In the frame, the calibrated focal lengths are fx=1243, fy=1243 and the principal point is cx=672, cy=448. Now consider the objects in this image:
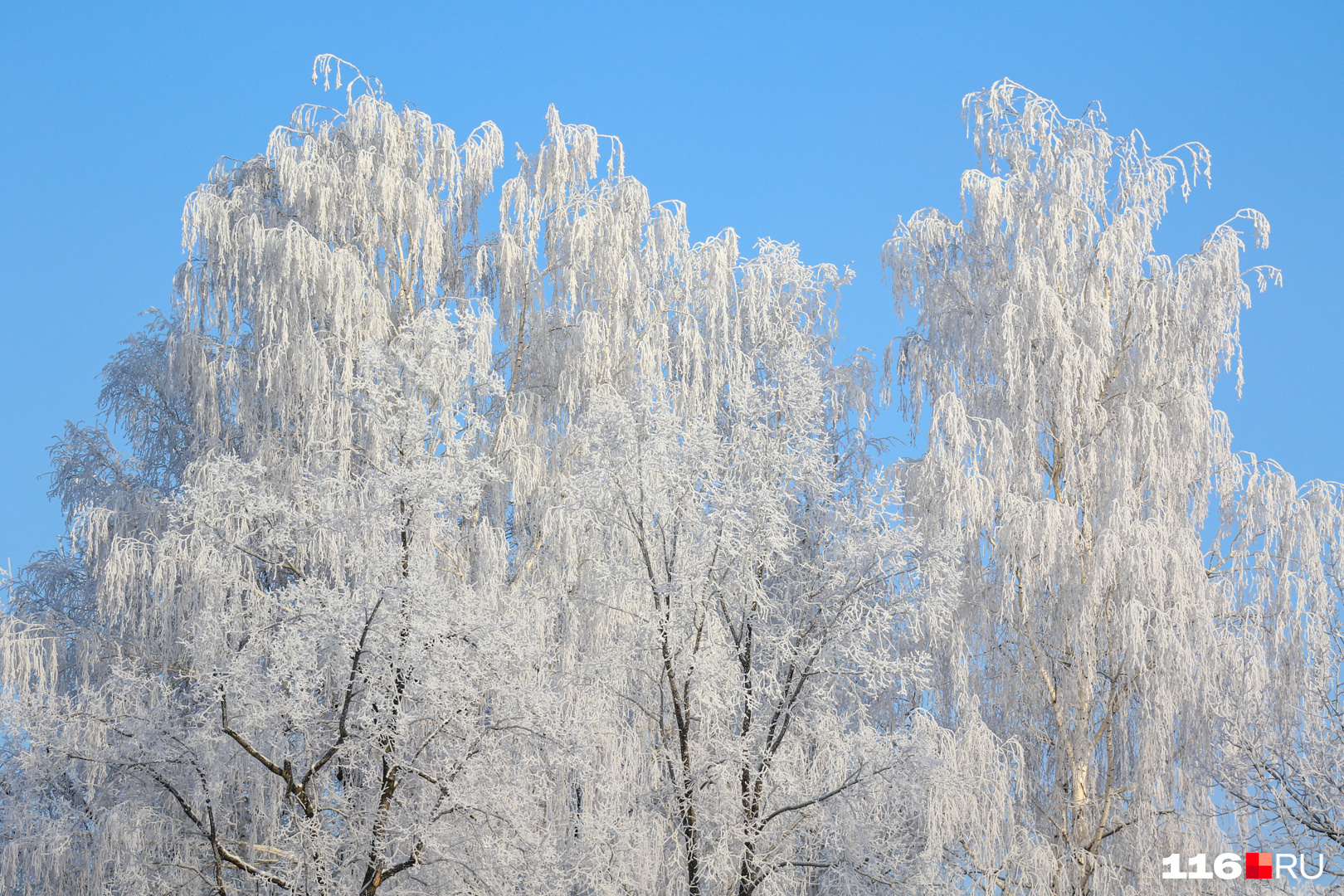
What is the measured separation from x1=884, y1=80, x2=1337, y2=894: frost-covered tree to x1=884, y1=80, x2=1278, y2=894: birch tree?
2 cm

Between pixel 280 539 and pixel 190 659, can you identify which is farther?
pixel 190 659

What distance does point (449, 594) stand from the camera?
782 centimetres

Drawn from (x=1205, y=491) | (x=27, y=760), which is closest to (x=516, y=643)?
(x=27, y=760)

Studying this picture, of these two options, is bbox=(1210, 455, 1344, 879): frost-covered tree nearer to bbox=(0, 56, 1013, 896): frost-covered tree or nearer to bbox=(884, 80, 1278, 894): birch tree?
bbox=(884, 80, 1278, 894): birch tree

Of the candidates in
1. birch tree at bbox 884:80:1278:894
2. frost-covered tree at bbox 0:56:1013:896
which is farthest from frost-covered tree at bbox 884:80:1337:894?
frost-covered tree at bbox 0:56:1013:896

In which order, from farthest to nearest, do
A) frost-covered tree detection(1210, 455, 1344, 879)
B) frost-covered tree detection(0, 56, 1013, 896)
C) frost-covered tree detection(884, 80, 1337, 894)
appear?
frost-covered tree detection(884, 80, 1337, 894)
frost-covered tree detection(1210, 455, 1344, 879)
frost-covered tree detection(0, 56, 1013, 896)

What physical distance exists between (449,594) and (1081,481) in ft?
19.6

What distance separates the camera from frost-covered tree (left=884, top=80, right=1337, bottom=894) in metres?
9.93

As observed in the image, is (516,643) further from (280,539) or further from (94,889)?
(94,889)

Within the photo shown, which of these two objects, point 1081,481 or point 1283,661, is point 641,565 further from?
point 1283,661

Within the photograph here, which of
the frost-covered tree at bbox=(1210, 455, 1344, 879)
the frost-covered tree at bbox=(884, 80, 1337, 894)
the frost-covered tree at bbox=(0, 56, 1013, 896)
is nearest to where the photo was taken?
the frost-covered tree at bbox=(0, 56, 1013, 896)

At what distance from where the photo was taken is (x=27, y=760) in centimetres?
813

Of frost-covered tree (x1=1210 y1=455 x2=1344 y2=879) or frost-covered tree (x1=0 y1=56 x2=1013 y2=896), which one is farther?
frost-covered tree (x1=1210 y1=455 x2=1344 y2=879)

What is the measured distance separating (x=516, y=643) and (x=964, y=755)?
12.5ft
